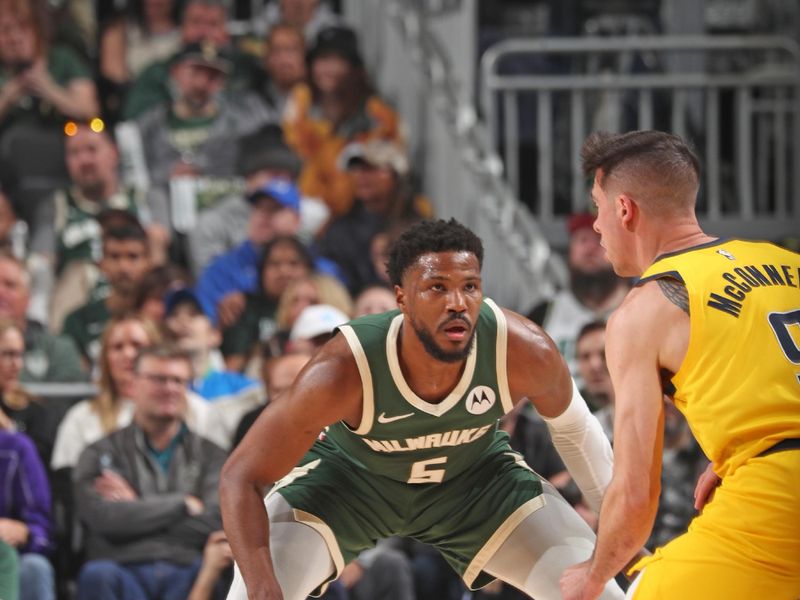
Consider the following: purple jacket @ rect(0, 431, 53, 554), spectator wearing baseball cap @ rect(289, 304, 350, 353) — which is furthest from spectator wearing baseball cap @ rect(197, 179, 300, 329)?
purple jacket @ rect(0, 431, 53, 554)

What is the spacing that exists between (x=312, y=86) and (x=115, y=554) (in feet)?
13.4

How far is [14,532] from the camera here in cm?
610

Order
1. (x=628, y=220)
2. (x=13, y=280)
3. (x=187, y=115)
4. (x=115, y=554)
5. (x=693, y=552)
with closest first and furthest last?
(x=693, y=552), (x=628, y=220), (x=115, y=554), (x=13, y=280), (x=187, y=115)

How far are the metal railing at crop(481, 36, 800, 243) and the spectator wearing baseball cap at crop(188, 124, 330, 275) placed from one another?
1285 mm

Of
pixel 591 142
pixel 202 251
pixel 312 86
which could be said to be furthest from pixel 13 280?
pixel 591 142

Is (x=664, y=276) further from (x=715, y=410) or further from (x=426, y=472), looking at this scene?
(x=426, y=472)

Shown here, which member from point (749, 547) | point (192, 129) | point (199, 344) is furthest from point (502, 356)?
point (192, 129)

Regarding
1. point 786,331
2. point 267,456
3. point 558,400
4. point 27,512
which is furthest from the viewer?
point 27,512

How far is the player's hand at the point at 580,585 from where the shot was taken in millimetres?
3438

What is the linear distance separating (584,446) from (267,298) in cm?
373

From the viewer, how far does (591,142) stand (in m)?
3.65

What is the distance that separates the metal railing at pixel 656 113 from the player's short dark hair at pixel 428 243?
14.0 feet

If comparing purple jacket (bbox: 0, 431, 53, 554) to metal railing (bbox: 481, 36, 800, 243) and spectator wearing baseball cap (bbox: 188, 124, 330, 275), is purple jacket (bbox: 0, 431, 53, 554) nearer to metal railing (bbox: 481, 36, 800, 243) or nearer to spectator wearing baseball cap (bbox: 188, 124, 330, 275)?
spectator wearing baseball cap (bbox: 188, 124, 330, 275)

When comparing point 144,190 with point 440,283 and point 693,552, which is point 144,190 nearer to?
point 440,283
